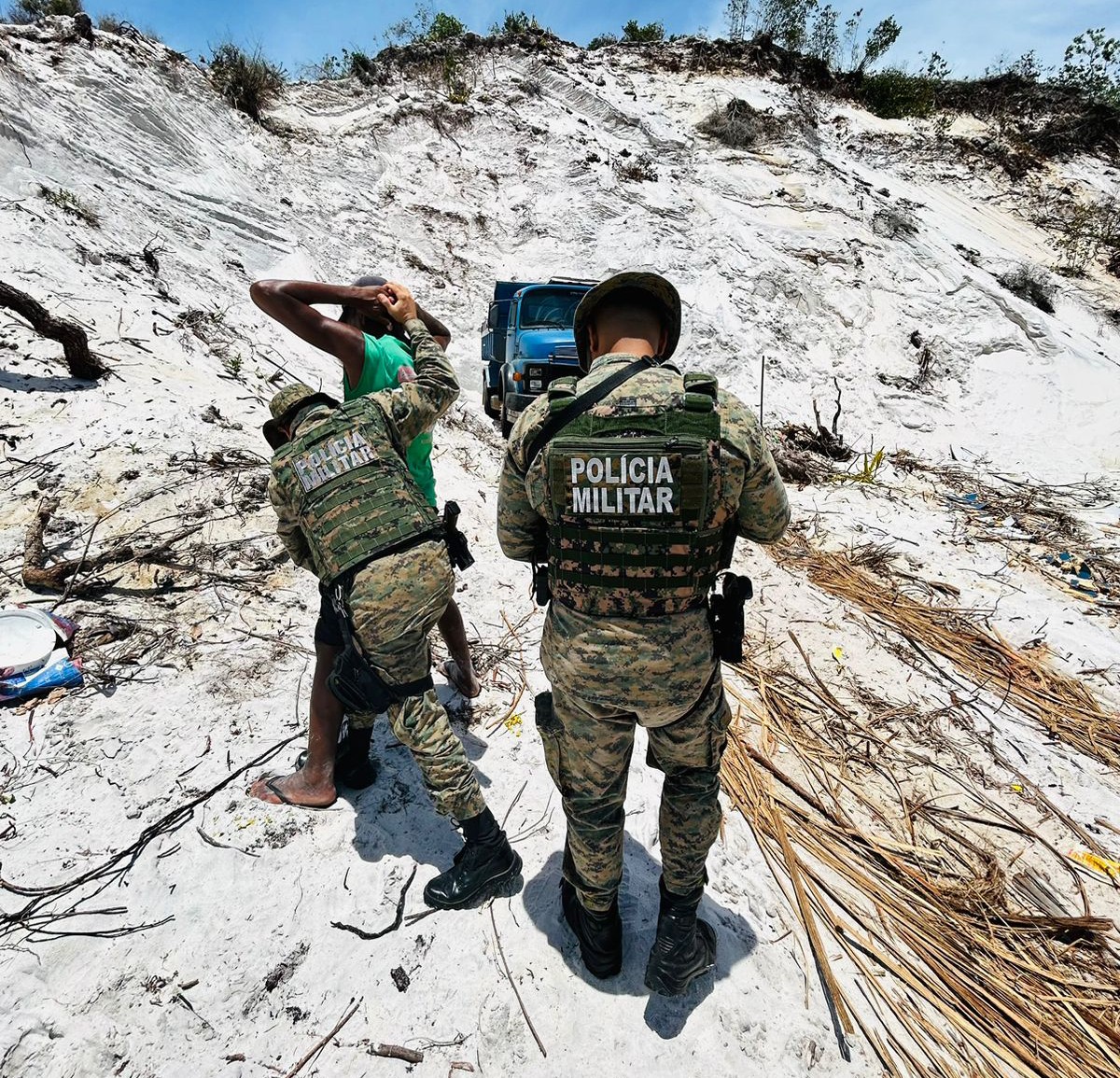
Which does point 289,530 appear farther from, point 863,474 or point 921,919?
point 863,474

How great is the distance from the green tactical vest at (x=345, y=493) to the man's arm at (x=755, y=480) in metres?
1.13

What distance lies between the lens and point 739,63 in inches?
618

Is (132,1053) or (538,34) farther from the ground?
(538,34)

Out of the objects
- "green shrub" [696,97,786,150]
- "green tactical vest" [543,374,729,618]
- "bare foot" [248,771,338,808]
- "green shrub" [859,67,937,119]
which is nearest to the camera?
"green tactical vest" [543,374,729,618]

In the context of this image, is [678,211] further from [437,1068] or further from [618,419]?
[437,1068]

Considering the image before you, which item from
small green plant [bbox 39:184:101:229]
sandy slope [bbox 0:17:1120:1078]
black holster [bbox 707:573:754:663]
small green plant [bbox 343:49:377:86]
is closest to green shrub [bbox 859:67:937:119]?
sandy slope [bbox 0:17:1120:1078]

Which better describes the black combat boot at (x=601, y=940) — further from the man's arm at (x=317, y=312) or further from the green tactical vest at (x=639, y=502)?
the man's arm at (x=317, y=312)

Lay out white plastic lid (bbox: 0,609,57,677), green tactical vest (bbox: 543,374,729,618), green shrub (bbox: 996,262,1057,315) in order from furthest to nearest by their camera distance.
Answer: green shrub (bbox: 996,262,1057,315)
white plastic lid (bbox: 0,609,57,677)
green tactical vest (bbox: 543,374,729,618)

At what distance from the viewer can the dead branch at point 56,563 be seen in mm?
3334

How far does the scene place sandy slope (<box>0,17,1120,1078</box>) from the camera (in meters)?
1.85

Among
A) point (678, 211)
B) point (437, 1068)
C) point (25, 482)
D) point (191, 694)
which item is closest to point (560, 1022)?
point (437, 1068)

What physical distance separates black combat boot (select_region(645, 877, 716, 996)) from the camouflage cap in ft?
5.75

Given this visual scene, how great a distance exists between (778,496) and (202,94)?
14.2 m

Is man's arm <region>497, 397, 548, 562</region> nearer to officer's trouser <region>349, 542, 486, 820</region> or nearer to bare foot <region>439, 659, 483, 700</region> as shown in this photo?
officer's trouser <region>349, 542, 486, 820</region>
